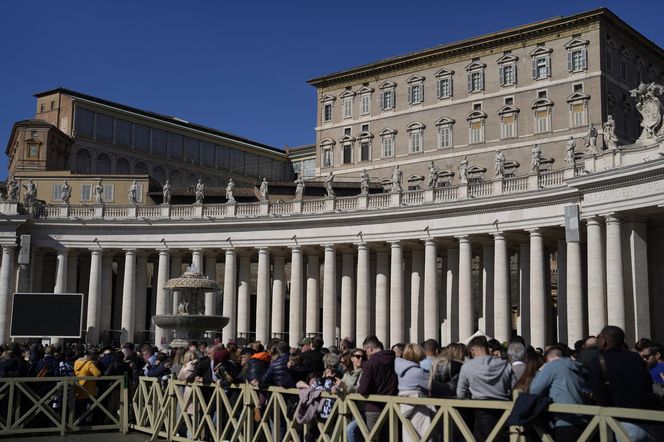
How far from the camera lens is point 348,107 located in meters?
84.6

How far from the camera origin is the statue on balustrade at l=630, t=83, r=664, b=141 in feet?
128

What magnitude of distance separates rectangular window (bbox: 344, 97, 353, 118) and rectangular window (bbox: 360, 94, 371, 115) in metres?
1.39

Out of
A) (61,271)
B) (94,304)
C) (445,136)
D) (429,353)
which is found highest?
(445,136)

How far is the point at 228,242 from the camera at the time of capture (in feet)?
189

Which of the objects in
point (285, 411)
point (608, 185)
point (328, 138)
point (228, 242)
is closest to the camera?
point (285, 411)

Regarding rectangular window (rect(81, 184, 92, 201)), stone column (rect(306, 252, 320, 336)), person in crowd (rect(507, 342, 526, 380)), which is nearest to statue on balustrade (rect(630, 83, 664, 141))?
stone column (rect(306, 252, 320, 336))

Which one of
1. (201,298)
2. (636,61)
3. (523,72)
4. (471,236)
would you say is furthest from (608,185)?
(636,61)

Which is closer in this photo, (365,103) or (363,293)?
(363,293)

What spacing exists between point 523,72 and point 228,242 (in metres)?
32.8

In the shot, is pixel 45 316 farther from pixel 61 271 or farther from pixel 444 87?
pixel 444 87

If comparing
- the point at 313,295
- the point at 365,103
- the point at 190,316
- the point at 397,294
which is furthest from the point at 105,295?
the point at 365,103

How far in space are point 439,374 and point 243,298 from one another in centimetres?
4570

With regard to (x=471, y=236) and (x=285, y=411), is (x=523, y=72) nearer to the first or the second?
(x=471, y=236)

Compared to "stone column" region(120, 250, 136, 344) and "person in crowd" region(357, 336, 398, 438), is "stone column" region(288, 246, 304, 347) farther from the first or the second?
"person in crowd" region(357, 336, 398, 438)
